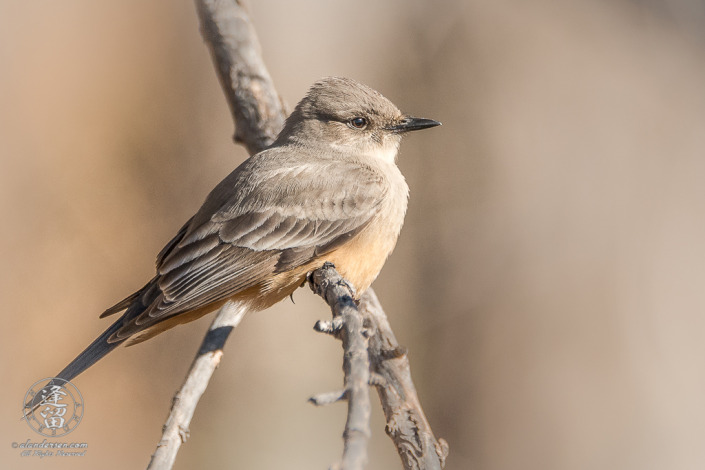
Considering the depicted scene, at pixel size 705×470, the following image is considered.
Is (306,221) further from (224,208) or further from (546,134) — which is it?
(546,134)

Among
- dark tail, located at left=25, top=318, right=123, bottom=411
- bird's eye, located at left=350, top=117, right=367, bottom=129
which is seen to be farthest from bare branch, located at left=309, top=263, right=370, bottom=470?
bird's eye, located at left=350, top=117, right=367, bottom=129

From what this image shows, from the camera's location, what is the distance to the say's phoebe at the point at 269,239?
418 centimetres

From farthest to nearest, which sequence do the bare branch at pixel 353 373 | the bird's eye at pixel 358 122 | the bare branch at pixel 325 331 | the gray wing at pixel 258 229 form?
the bird's eye at pixel 358 122 → the gray wing at pixel 258 229 → the bare branch at pixel 325 331 → the bare branch at pixel 353 373

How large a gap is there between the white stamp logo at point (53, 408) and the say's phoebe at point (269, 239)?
398 mm

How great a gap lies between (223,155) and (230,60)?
169 cm

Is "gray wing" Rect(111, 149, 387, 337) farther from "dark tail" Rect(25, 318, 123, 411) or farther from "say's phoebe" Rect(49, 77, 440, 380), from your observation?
"dark tail" Rect(25, 318, 123, 411)

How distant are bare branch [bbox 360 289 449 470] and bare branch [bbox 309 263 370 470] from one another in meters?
0.29

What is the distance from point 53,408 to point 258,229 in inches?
74.4

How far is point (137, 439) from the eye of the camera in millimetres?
6547

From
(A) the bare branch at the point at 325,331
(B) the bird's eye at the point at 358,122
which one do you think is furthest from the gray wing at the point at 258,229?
(B) the bird's eye at the point at 358,122

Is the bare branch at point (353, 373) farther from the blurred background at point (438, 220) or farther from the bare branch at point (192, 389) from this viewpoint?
the blurred background at point (438, 220)

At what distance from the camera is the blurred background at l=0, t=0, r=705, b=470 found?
652 centimetres

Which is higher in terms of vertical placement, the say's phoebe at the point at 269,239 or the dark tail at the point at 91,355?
the say's phoebe at the point at 269,239

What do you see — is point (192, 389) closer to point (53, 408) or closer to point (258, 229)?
point (258, 229)
